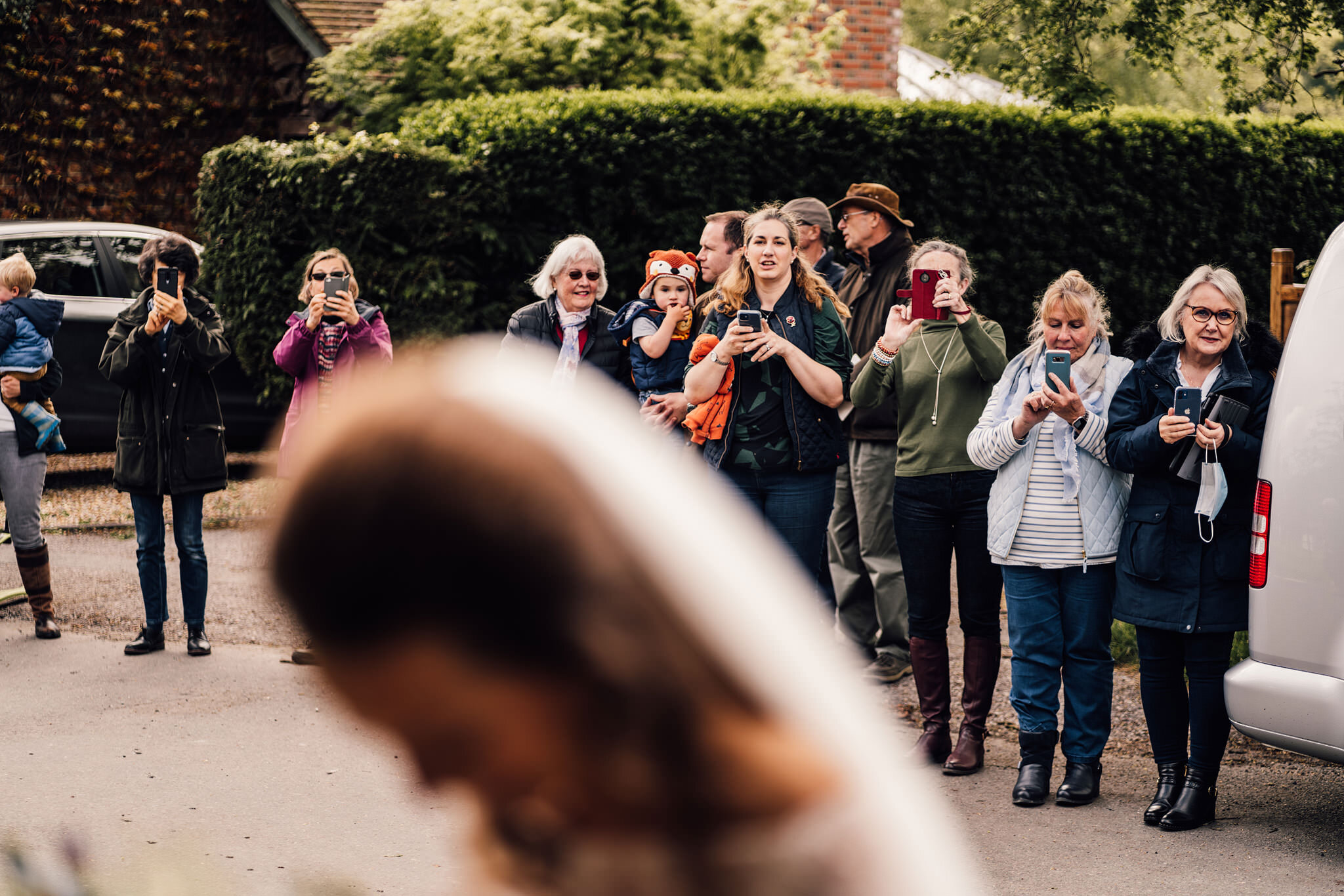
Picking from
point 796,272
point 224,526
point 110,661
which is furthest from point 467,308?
point 796,272

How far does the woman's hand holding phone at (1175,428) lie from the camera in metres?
4.84

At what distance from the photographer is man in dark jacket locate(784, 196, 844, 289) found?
702 cm

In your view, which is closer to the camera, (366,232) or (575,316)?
(575,316)

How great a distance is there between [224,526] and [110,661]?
12.3 feet

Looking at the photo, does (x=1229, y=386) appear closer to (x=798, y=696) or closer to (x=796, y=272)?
(x=796, y=272)

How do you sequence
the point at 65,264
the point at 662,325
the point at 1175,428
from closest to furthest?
the point at 1175,428 < the point at 662,325 < the point at 65,264

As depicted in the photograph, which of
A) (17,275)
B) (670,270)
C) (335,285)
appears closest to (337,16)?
(17,275)

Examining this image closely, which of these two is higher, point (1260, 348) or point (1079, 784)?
point (1260, 348)

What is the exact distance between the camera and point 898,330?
18.9 feet

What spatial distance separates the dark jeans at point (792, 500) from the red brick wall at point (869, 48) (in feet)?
41.1

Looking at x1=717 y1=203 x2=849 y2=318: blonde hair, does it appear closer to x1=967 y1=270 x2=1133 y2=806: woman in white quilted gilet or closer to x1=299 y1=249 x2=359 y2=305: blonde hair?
x1=967 y1=270 x2=1133 y2=806: woman in white quilted gilet

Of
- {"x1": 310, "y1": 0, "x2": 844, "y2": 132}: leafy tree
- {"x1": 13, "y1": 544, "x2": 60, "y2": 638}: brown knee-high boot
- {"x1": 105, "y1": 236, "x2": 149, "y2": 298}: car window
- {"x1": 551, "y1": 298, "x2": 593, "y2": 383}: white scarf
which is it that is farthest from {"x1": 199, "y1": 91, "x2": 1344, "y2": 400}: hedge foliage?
{"x1": 551, "y1": 298, "x2": 593, "y2": 383}: white scarf

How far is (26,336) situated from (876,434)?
4.61m

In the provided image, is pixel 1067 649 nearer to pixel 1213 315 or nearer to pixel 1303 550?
pixel 1303 550
